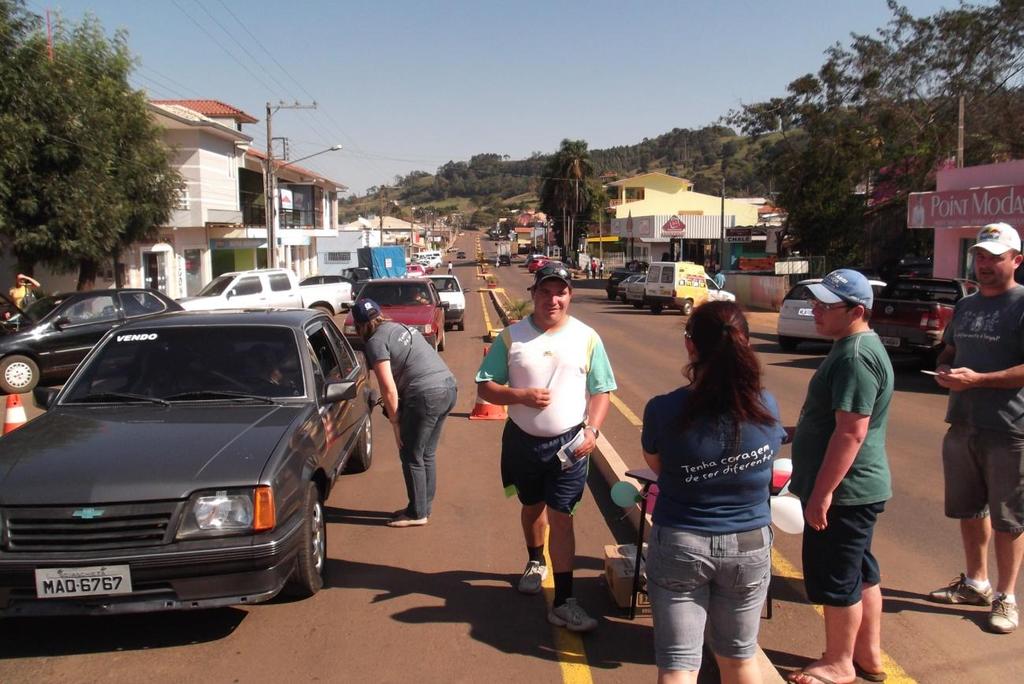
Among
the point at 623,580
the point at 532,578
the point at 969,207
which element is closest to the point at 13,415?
the point at 532,578

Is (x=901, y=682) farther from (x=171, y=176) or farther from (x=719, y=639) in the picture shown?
(x=171, y=176)

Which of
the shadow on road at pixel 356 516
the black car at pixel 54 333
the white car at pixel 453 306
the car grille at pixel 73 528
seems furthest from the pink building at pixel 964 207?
the car grille at pixel 73 528

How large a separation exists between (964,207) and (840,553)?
846 inches

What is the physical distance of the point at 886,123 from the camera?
3703 cm

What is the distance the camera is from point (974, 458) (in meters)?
4.35

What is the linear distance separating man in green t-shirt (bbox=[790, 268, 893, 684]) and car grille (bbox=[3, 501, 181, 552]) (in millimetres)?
2957

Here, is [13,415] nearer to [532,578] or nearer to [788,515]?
[532,578]

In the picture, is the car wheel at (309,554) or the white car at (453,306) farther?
the white car at (453,306)

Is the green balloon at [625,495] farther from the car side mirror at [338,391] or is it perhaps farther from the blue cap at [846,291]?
the car side mirror at [338,391]

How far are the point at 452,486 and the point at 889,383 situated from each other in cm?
441

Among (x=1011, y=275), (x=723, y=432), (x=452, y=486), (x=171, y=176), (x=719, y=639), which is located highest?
(x=171, y=176)

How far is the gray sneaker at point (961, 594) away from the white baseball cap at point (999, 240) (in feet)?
5.93

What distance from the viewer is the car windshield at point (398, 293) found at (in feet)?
56.9

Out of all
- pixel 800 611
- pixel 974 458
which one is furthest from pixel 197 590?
pixel 974 458
